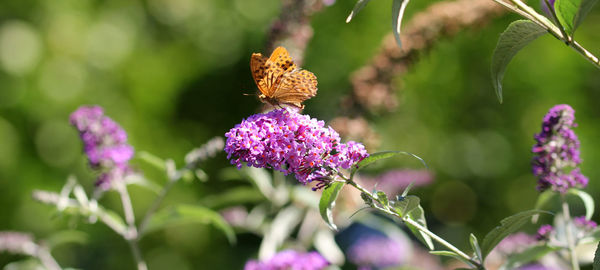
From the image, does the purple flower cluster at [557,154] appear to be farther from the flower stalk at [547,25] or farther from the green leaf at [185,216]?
the green leaf at [185,216]

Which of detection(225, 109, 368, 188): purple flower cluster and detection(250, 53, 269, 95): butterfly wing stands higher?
detection(250, 53, 269, 95): butterfly wing

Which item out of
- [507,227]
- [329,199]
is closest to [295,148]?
[329,199]

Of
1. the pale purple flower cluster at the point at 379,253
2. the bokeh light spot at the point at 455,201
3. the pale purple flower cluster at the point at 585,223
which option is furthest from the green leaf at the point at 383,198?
the bokeh light spot at the point at 455,201

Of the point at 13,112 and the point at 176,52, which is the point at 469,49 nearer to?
the point at 176,52

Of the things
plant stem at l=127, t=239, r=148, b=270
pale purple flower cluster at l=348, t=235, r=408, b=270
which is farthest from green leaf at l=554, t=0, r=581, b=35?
pale purple flower cluster at l=348, t=235, r=408, b=270

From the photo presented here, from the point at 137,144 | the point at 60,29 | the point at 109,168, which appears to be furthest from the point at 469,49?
the point at 109,168

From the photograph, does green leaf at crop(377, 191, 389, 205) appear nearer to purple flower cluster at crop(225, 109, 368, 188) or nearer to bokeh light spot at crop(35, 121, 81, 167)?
purple flower cluster at crop(225, 109, 368, 188)

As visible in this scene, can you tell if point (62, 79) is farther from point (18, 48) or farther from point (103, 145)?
point (103, 145)
